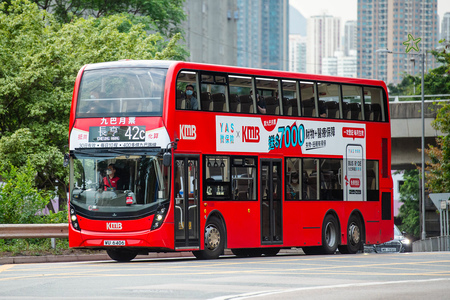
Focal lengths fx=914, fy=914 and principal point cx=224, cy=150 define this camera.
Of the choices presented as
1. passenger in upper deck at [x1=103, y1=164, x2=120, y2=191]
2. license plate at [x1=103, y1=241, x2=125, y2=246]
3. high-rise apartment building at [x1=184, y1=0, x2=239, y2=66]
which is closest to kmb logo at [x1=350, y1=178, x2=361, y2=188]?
passenger in upper deck at [x1=103, y1=164, x2=120, y2=191]

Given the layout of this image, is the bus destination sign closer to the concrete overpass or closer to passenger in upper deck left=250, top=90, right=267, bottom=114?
passenger in upper deck left=250, top=90, right=267, bottom=114

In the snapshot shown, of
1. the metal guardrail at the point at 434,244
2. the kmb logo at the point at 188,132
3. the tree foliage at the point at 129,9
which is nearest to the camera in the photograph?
the kmb logo at the point at 188,132

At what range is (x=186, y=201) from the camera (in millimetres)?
19047

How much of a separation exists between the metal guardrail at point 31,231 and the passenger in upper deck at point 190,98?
5.13 metres

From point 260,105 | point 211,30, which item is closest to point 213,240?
point 260,105

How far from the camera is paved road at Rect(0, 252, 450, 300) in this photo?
11.1m

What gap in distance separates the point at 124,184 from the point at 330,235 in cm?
684

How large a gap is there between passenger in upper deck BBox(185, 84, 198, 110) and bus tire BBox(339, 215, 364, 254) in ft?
20.9

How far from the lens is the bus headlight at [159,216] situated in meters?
18.2

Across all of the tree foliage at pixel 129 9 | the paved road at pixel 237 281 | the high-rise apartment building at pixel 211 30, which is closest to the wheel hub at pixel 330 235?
the paved road at pixel 237 281

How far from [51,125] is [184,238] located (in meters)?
12.4

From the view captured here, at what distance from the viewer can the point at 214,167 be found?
1989cm

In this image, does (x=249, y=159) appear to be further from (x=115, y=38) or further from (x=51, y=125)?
(x=115, y=38)

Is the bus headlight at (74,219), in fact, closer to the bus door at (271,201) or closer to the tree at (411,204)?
the bus door at (271,201)
